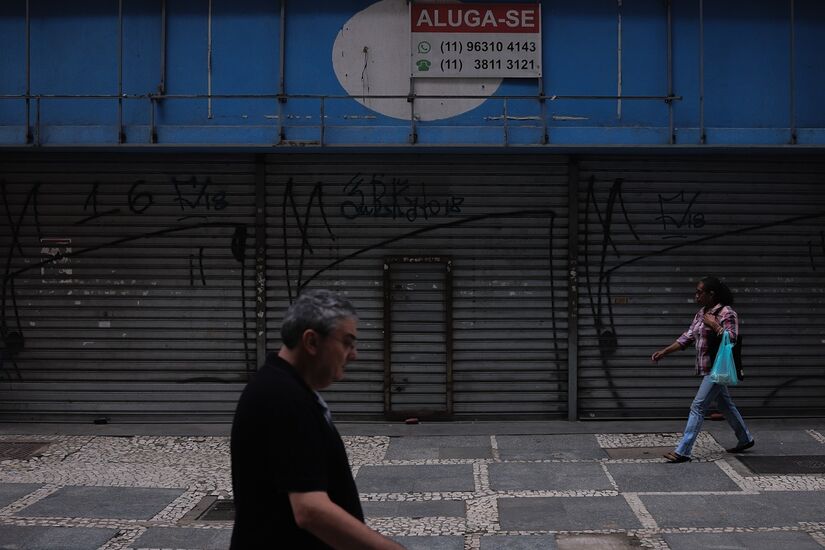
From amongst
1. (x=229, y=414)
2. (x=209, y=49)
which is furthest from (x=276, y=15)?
(x=229, y=414)

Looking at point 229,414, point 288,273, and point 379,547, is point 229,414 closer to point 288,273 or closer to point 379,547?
point 288,273

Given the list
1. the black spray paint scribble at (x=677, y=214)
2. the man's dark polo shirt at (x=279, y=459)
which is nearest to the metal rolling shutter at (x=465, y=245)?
the black spray paint scribble at (x=677, y=214)

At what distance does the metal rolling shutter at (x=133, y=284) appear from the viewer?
1088 cm

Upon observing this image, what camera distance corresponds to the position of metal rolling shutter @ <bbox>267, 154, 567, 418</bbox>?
10805 mm

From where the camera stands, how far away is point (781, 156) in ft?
35.3

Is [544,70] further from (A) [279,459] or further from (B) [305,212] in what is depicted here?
(A) [279,459]

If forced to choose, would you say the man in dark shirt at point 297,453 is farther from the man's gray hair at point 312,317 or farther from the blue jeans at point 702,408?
the blue jeans at point 702,408

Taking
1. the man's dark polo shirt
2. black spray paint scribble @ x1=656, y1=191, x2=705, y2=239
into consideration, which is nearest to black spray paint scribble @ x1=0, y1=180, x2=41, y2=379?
black spray paint scribble @ x1=656, y1=191, x2=705, y2=239

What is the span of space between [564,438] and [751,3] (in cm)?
559

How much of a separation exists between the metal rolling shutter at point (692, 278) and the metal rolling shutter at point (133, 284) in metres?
4.17

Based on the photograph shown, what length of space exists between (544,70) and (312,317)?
27.6 ft

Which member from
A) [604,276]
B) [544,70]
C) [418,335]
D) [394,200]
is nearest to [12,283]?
[394,200]

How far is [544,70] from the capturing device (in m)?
10.8

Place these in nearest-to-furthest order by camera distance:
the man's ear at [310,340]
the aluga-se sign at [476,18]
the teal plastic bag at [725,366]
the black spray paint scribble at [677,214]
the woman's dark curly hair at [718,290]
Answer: the man's ear at [310,340] → the teal plastic bag at [725,366] → the woman's dark curly hair at [718,290] → the aluga-se sign at [476,18] → the black spray paint scribble at [677,214]
